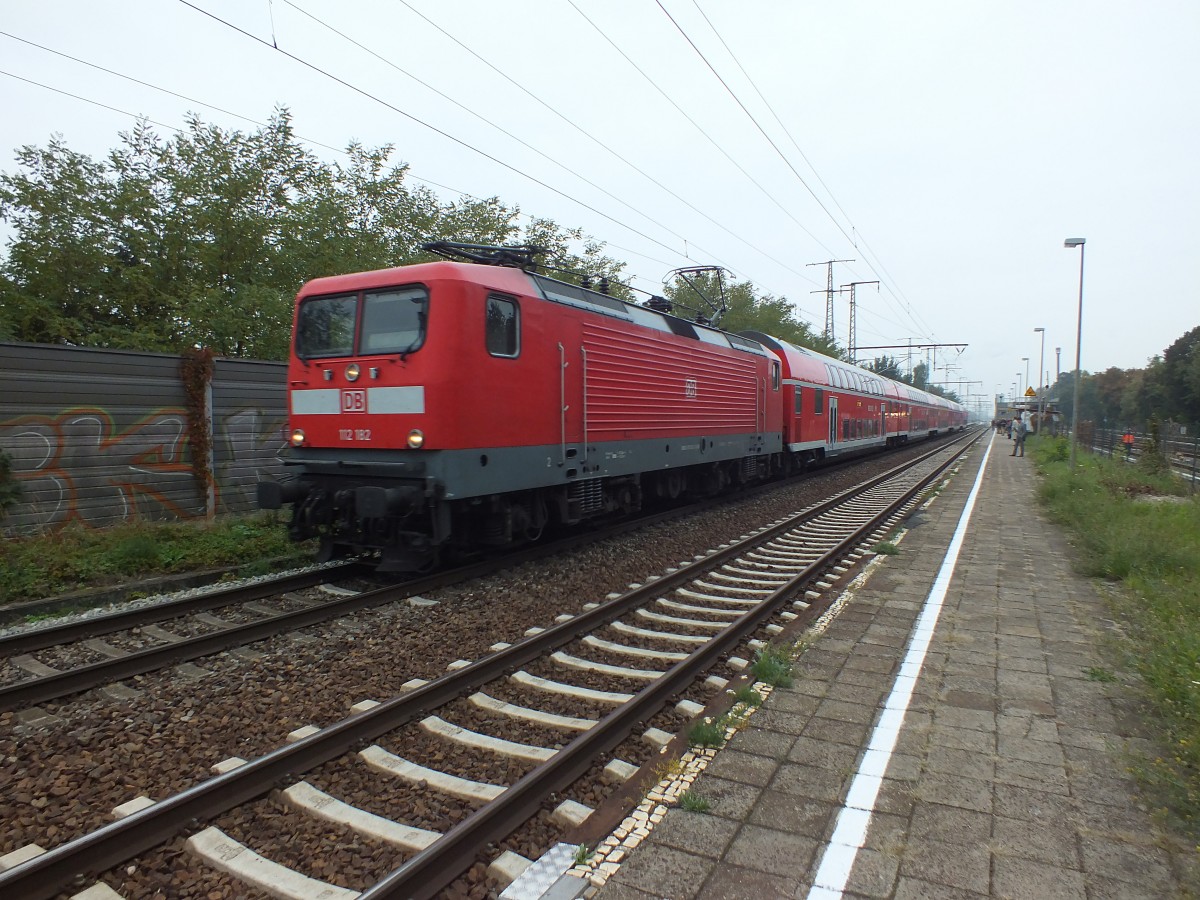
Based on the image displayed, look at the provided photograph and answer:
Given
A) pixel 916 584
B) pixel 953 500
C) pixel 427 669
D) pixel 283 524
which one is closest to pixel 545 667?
pixel 427 669

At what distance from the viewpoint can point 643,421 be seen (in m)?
10.2

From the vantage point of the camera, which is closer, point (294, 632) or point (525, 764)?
point (525, 764)

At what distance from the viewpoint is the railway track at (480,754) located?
282cm

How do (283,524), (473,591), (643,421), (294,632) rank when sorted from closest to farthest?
(294,632) → (473,591) → (283,524) → (643,421)

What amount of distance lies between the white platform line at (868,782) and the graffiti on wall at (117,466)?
8.21 meters

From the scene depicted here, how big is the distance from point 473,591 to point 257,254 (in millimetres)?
8838

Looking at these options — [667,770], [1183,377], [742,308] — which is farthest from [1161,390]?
[667,770]

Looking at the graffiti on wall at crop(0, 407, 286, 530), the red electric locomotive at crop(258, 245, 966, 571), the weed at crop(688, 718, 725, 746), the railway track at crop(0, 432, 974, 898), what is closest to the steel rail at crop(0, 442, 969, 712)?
the red electric locomotive at crop(258, 245, 966, 571)

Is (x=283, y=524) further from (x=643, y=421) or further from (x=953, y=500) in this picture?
(x=953, y=500)

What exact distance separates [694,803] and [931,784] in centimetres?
115

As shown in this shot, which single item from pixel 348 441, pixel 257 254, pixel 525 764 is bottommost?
pixel 525 764

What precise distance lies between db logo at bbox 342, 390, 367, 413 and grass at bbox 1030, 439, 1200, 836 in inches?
250

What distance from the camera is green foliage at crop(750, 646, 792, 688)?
15.6ft

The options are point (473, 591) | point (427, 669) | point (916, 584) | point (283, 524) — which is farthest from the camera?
point (283, 524)
